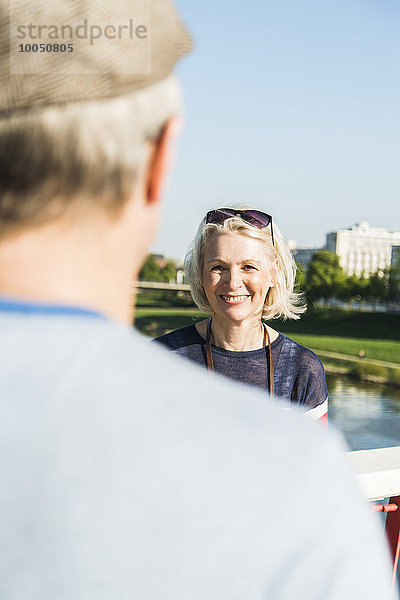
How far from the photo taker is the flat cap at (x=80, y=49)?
0.60m

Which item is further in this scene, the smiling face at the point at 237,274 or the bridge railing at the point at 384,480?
the smiling face at the point at 237,274

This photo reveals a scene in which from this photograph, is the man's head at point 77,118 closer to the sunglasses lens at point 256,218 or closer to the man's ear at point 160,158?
the man's ear at point 160,158

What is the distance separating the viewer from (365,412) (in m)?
29.0

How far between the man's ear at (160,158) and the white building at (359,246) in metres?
101

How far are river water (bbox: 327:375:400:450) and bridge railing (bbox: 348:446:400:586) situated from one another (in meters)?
23.5

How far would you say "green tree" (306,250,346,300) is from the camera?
51719mm

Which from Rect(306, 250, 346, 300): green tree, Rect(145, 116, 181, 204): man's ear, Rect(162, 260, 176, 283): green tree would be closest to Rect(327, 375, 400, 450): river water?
Rect(306, 250, 346, 300): green tree

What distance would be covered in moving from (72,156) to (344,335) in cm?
4533

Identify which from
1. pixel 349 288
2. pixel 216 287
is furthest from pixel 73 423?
pixel 349 288

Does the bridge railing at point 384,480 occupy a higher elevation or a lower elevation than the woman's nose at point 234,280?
lower

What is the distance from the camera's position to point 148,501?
1.80ft

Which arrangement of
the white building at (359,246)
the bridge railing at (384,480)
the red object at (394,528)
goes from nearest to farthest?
the bridge railing at (384,480)
the red object at (394,528)
the white building at (359,246)

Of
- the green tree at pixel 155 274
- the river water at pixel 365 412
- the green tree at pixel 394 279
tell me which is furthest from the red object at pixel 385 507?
the green tree at pixel 155 274

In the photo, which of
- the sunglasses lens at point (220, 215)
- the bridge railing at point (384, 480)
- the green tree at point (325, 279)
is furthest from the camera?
the green tree at point (325, 279)
